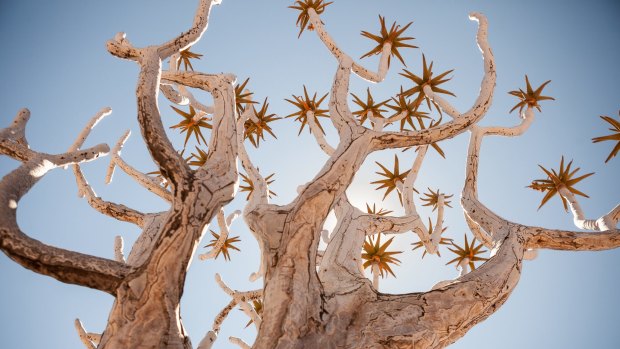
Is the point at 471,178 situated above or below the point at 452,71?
below

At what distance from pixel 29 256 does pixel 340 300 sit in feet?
6.68

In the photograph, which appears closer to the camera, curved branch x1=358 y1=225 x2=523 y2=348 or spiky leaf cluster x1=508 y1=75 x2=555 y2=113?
curved branch x1=358 y1=225 x2=523 y2=348

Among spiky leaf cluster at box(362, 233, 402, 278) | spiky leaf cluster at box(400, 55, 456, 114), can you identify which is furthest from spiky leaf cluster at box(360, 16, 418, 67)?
spiky leaf cluster at box(362, 233, 402, 278)

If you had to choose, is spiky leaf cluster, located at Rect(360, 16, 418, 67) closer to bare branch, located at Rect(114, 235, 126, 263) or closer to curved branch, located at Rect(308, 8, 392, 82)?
curved branch, located at Rect(308, 8, 392, 82)

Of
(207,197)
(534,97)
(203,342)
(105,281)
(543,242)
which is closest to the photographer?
(105,281)

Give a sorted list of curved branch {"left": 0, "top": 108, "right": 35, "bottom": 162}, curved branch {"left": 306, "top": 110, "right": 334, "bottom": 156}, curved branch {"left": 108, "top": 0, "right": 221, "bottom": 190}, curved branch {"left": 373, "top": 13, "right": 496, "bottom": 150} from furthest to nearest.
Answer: curved branch {"left": 306, "top": 110, "right": 334, "bottom": 156} → curved branch {"left": 373, "top": 13, "right": 496, "bottom": 150} → curved branch {"left": 0, "top": 108, "right": 35, "bottom": 162} → curved branch {"left": 108, "top": 0, "right": 221, "bottom": 190}

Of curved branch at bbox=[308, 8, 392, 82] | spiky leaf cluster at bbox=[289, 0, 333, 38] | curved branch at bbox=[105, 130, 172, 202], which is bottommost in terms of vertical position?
curved branch at bbox=[105, 130, 172, 202]

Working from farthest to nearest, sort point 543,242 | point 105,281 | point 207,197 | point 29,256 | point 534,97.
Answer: point 534,97, point 543,242, point 207,197, point 105,281, point 29,256

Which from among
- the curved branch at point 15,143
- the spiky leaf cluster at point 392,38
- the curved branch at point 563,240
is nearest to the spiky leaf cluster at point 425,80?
the spiky leaf cluster at point 392,38

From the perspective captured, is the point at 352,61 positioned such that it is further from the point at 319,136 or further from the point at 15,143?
the point at 15,143

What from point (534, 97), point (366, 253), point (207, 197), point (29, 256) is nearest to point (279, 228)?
point (207, 197)

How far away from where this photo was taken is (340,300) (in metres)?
3.11

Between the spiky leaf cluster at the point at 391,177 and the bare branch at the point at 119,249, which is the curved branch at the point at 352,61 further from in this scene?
the bare branch at the point at 119,249

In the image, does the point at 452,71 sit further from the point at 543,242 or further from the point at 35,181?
the point at 35,181
